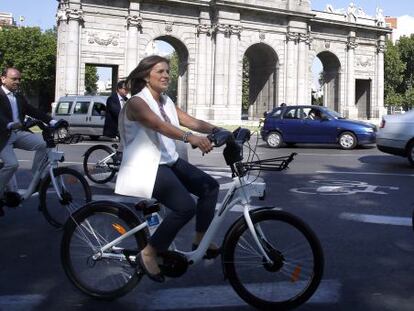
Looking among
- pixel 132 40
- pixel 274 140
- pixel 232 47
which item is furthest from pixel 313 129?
pixel 232 47

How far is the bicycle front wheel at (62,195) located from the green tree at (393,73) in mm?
75057

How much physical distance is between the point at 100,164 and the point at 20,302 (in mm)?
5676

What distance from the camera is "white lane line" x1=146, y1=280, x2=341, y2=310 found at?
12.4ft

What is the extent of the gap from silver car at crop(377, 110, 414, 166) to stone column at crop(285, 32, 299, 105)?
2824 cm

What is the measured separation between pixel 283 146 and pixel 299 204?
1270 centimetres

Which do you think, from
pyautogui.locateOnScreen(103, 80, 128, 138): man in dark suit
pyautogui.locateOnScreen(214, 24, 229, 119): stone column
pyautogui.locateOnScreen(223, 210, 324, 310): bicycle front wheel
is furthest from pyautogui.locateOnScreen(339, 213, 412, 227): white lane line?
pyautogui.locateOnScreen(214, 24, 229, 119): stone column

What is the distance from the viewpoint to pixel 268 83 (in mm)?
42781

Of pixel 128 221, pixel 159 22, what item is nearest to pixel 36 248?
pixel 128 221

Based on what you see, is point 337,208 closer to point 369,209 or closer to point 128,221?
point 369,209

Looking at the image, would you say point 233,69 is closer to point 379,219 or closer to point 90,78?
point 379,219

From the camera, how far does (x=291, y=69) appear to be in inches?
1624

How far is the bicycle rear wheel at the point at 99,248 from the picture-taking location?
387cm

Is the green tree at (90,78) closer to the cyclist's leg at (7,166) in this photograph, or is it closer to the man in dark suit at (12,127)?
the man in dark suit at (12,127)

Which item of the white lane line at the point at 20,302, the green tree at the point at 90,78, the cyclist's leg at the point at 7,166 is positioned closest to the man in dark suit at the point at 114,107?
the cyclist's leg at the point at 7,166
